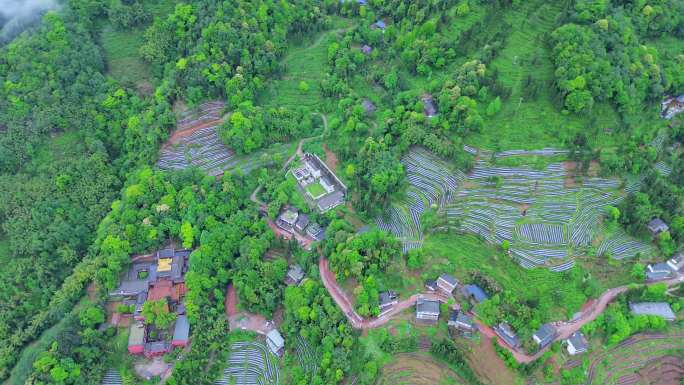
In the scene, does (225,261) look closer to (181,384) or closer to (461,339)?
(181,384)

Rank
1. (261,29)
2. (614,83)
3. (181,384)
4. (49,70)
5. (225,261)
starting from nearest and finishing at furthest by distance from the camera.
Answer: (181,384) < (225,261) < (614,83) < (49,70) < (261,29)

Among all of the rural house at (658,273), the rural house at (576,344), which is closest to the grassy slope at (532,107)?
the rural house at (658,273)

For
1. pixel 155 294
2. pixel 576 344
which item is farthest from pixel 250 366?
pixel 576 344

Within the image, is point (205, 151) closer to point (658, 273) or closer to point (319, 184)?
point (319, 184)

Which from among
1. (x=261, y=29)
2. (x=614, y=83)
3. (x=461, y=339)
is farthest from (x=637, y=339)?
(x=261, y=29)

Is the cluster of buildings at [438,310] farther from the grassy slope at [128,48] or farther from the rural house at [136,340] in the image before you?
the grassy slope at [128,48]
